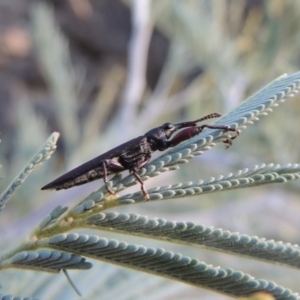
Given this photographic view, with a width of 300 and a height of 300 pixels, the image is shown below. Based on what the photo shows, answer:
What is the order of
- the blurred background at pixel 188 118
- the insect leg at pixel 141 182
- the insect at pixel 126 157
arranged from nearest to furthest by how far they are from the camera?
1. the insect leg at pixel 141 182
2. the insect at pixel 126 157
3. the blurred background at pixel 188 118

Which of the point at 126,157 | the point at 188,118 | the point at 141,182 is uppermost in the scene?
the point at 188,118

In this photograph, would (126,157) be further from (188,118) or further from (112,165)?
(188,118)

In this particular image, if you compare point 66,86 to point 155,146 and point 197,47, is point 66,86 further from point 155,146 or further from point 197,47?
point 155,146

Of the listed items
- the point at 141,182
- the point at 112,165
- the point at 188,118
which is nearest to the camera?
the point at 141,182

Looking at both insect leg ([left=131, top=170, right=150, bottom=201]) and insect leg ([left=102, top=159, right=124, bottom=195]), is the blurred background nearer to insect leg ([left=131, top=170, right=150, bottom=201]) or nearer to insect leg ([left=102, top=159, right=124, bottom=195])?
insect leg ([left=102, top=159, right=124, bottom=195])

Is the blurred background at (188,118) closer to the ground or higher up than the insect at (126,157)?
higher up

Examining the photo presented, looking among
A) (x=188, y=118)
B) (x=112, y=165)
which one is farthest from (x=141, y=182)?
(x=188, y=118)

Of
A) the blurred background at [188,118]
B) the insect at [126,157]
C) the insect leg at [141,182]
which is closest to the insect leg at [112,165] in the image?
the insect at [126,157]

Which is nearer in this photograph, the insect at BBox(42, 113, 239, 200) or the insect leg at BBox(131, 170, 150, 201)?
the insect leg at BBox(131, 170, 150, 201)

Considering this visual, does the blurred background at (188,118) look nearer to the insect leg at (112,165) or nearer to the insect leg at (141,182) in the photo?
the insect leg at (112,165)

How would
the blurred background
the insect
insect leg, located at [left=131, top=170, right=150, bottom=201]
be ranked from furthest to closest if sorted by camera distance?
the blurred background → the insect → insect leg, located at [left=131, top=170, right=150, bottom=201]

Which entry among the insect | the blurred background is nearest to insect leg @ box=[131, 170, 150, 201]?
the insect

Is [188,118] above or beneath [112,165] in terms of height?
above
